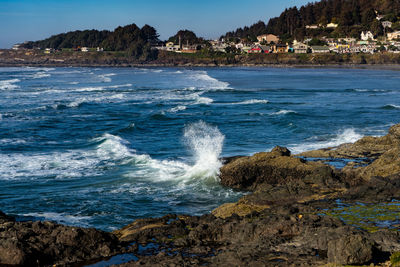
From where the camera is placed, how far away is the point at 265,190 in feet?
Result: 49.3

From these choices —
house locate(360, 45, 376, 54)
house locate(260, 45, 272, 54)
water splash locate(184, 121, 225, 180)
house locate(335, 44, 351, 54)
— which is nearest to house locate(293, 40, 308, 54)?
house locate(260, 45, 272, 54)

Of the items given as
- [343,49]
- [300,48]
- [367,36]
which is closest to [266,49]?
[300,48]

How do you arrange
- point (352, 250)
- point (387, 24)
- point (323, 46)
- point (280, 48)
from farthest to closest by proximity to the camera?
point (387, 24) < point (280, 48) < point (323, 46) < point (352, 250)

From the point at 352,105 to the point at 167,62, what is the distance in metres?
126

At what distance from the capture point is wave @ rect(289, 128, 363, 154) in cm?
2475

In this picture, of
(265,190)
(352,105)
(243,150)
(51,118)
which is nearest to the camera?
(265,190)

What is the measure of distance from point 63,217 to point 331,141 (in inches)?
624

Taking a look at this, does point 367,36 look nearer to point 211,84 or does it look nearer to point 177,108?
point 211,84

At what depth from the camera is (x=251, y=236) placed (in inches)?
431

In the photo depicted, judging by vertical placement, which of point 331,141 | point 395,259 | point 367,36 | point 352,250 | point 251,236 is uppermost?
point 367,36

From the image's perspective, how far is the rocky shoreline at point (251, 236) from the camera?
9469 mm

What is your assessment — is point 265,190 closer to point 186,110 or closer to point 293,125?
point 293,125

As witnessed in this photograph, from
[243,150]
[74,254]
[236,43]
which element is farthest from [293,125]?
[236,43]

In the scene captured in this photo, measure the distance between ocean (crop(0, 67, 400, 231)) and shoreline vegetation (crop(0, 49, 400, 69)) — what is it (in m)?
86.6
